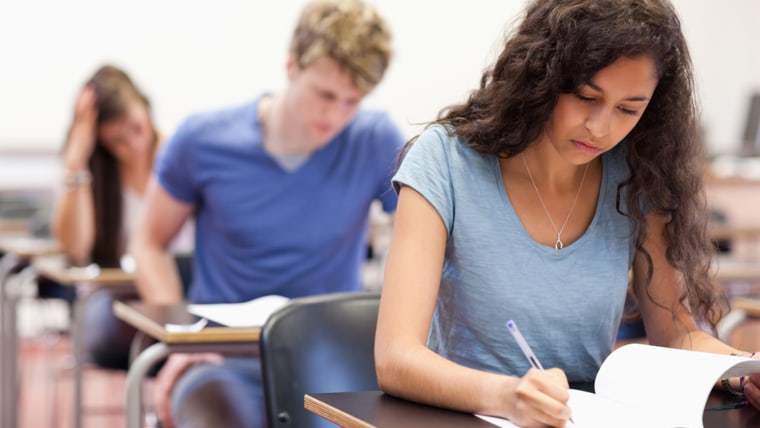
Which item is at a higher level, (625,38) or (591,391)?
(625,38)

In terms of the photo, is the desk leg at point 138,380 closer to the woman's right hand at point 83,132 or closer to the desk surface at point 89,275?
the desk surface at point 89,275

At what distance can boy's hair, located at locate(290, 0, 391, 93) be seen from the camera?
84.3 inches

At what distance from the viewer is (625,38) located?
129 cm

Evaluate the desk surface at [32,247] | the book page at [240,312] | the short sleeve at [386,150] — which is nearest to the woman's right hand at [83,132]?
the desk surface at [32,247]

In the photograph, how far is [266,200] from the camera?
2299 millimetres

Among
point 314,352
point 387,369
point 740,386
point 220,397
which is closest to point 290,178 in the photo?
point 220,397

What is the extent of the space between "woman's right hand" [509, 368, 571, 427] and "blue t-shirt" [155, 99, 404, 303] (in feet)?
4.12

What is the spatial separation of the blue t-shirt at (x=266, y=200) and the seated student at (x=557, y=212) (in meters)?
0.81

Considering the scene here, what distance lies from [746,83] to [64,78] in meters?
4.78

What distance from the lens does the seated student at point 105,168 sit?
3498 mm

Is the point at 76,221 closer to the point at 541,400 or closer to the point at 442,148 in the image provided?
the point at 442,148

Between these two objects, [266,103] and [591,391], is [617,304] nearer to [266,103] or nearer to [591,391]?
[591,391]

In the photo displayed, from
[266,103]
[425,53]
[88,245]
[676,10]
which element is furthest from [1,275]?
[425,53]

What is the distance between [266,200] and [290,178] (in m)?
→ 0.07
